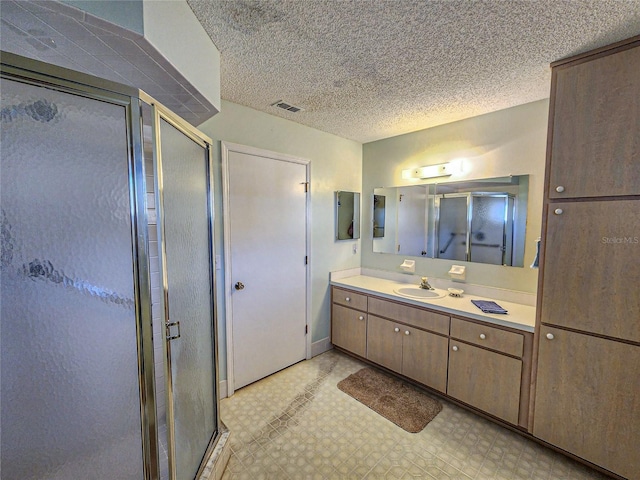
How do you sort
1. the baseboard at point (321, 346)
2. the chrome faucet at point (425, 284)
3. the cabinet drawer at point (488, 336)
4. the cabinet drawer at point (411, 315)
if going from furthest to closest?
the baseboard at point (321, 346) < the chrome faucet at point (425, 284) < the cabinet drawer at point (411, 315) < the cabinet drawer at point (488, 336)

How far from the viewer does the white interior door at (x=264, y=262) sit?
2215 mm

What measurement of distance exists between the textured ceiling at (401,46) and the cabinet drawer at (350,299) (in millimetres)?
1762

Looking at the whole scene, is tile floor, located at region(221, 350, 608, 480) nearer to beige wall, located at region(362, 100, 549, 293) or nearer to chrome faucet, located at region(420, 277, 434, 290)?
chrome faucet, located at region(420, 277, 434, 290)

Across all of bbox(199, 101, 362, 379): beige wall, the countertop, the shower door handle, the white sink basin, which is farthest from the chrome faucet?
the shower door handle

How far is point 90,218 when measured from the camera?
2.88 ft

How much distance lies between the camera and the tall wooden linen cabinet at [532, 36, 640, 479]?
4.46 feet

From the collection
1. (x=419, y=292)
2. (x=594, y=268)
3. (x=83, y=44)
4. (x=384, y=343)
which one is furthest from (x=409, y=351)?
(x=83, y=44)

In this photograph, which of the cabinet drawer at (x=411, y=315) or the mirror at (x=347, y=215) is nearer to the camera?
the cabinet drawer at (x=411, y=315)

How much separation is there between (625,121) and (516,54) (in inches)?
25.4

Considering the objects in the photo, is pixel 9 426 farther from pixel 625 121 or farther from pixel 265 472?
pixel 625 121

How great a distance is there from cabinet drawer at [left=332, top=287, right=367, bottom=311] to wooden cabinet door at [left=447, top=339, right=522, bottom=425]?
0.86 m

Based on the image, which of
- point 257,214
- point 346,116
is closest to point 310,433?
point 257,214

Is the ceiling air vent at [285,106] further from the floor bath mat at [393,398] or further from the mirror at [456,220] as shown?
the floor bath mat at [393,398]

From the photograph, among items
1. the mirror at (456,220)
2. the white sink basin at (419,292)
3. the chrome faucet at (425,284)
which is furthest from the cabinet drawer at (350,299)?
the mirror at (456,220)
